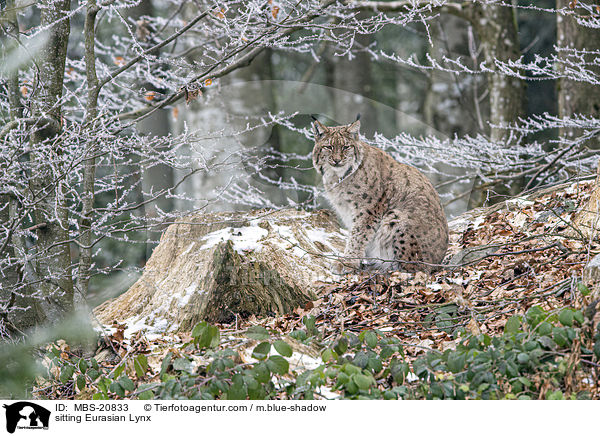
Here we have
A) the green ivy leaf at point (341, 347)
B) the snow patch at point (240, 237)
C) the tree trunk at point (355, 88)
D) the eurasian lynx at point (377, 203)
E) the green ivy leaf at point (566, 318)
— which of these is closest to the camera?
the green ivy leaf at point (566, 318)

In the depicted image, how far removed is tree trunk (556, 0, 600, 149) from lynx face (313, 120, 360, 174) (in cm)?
293

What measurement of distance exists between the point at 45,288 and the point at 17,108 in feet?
4.02

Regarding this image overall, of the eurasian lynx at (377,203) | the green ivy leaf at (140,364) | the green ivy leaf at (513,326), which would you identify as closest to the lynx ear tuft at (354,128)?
the eurasian lynx at (377,203)

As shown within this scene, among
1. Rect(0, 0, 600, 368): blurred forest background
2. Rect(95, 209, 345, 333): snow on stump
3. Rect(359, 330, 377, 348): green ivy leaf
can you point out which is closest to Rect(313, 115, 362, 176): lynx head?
Rect(0, 0, 600, 368): blurred forest background

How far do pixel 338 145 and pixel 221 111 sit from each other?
253 cm

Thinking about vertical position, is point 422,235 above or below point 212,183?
below

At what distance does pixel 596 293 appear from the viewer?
9.34 ft

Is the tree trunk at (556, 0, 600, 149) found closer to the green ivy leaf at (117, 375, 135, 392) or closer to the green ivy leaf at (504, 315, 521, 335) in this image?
the green ivy leaf at (504, 315, 521, 335)

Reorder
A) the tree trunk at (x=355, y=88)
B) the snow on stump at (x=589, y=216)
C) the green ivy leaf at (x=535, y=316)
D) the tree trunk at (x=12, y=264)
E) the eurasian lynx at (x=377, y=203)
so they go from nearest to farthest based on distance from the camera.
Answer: the green ivy leaf at (x=535, y=316) → the tree trunk at (x=12, y=264) → the snow on stump at (x=589, y=216) → the eurasian lynx at (x=377, y=203) → the tree trunk at (x=355, y=88)

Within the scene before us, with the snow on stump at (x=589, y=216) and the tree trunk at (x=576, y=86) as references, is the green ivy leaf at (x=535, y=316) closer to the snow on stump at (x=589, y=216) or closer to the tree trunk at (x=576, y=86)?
the snow on stump at (x=589, y=216)

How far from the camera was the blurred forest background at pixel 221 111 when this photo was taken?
3693mm
